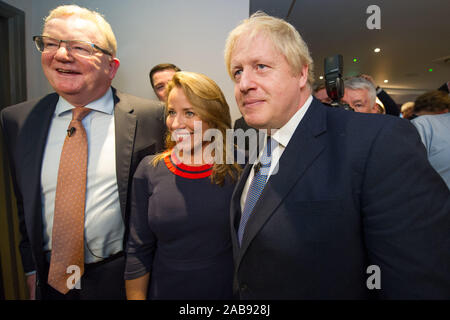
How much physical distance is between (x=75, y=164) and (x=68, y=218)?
269 mm

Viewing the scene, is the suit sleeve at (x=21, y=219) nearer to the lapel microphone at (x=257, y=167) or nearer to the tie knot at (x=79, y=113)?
the tie knot at (x=79, y=113)

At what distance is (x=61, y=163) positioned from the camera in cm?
112

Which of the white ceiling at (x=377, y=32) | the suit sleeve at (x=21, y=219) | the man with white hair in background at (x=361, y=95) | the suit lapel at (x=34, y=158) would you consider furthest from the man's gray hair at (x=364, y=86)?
the suit sleeve at (x=21, y=219)

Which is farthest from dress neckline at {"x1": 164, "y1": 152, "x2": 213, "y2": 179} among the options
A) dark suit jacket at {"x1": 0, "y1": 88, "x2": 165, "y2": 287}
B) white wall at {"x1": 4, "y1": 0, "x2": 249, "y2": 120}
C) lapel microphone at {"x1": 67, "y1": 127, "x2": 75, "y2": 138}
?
white wall at {"x1": 4, "y1": 0, "x2": 249, "y2": 120}

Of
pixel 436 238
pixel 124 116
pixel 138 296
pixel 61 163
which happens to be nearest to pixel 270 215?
pixel 436 238

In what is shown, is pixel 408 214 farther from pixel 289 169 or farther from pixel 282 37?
pixel 282 37

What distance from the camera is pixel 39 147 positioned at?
1153 millimetres

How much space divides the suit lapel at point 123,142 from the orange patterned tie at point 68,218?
0.16 meters

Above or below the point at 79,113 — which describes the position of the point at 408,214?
below

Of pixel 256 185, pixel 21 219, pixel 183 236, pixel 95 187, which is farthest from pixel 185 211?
pixel 21 219

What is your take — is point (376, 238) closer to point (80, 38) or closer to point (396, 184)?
point (396, 184)

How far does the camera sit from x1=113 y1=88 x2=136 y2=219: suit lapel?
115cm
